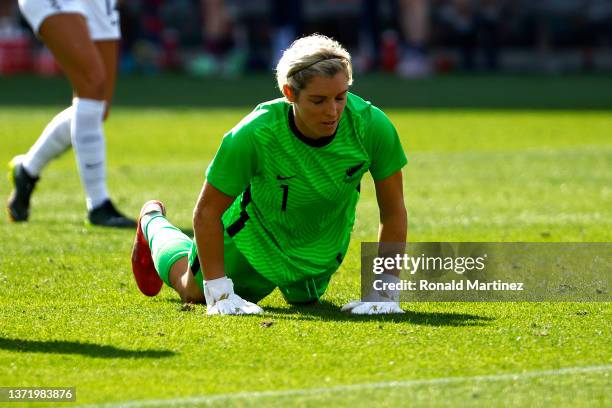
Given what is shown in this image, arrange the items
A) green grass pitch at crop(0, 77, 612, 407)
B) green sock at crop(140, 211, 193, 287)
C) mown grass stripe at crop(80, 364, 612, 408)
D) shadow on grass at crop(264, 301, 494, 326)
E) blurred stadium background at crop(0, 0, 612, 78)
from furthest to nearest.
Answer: blurred stadium background at crop(0, 0, 612, 78) → green sock at crop(140, 211, 193, 287) → shadow on grass at crop(264, 301, 494, 326) → green grass pitch at crop(0, 77, 612, 407) → mown grass stripe at crop(80, 364, 612, 408)

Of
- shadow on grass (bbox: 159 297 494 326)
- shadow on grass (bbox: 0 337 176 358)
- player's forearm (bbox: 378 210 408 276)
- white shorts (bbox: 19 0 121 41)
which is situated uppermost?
white shorts (bbox: 19 0 121 41)

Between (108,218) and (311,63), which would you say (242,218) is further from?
(108,218)

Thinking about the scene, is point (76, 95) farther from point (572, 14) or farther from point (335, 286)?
point (572, 14)

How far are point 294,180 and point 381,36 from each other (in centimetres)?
2964

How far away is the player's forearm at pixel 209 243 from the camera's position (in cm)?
574

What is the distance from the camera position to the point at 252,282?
614 centimetres

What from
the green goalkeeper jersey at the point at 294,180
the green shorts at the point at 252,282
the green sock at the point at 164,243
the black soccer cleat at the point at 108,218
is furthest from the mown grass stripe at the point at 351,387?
the black soccer cleat at the point at 108,218

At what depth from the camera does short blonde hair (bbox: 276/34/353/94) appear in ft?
17.9

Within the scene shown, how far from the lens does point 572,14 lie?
35.8m

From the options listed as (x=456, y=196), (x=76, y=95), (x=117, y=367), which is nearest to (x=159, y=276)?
(x=117, y=367)

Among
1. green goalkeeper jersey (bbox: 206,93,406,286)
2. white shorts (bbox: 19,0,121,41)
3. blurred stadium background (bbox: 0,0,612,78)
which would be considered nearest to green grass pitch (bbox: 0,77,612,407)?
green goalkeeper jersey (bbox: 206,93,406,286)

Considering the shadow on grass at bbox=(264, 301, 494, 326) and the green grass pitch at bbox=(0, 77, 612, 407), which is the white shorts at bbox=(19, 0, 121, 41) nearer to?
the green grass pitch at bbox=(0, 77, 612, 407)

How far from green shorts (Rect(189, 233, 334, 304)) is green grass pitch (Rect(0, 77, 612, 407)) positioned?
0.08 meters

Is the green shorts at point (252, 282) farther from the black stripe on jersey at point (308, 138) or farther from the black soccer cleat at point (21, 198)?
the black soccer cleat at point (21, 198)
